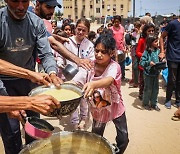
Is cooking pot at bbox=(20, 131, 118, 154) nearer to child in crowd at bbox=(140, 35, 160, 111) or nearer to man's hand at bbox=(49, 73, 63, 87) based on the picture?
man's hand at bbox=(49, 73, 63, 87)

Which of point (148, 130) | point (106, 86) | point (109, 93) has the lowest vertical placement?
point (148, 130)

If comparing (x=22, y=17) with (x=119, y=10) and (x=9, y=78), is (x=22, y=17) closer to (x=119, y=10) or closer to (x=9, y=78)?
(x=9, y=78)

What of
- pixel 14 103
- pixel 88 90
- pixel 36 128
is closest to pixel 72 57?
pixel 88 90

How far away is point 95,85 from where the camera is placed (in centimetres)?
205

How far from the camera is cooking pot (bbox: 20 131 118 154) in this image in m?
1.87

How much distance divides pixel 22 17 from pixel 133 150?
2378 mm

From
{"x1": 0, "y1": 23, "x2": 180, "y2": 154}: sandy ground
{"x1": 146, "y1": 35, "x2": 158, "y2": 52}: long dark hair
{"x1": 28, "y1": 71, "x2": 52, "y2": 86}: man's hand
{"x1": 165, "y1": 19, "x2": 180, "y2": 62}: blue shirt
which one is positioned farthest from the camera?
{"x1": 165, "y1": 19, "x2": 180, "y2": 62}: blue shirt

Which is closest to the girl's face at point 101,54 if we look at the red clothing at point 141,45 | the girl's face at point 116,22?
the red clothing at point 141,45

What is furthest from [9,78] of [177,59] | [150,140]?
[177,59]

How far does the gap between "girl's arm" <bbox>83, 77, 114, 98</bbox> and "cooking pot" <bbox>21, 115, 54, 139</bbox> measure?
47cm

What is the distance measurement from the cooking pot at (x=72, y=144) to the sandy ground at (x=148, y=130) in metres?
1.61

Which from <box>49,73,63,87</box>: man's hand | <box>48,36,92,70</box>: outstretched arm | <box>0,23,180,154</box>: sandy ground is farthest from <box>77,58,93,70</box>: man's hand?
<box>0,23,180,154</box>: sandy ground

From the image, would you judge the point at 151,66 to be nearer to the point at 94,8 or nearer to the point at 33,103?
the point at 33,103

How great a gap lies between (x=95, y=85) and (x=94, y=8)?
80992mm
